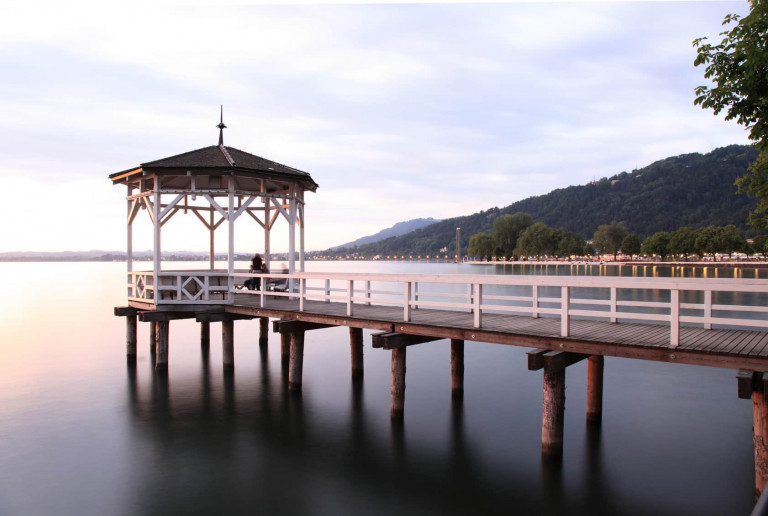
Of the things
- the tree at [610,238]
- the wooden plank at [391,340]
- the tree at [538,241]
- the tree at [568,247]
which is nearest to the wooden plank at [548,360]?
the wooden plank at [391,340]

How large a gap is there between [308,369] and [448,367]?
496 cm

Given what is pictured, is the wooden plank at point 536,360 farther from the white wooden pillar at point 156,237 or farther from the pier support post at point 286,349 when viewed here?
the white wooden pillar at point 156,237

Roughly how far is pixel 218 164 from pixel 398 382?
7.68 metres

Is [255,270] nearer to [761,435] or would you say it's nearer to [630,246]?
[761,435]

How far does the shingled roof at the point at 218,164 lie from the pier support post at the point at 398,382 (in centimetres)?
661

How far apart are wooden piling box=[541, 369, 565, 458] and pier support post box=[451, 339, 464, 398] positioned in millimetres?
4780

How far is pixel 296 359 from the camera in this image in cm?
1544

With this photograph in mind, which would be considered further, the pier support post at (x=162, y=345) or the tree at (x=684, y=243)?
the tree at (x=684, y=243)

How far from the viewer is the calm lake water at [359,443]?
9.49 meters

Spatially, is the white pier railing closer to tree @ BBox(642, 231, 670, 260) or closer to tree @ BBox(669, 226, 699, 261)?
tree @ BBox(669, 226, 699, 261)

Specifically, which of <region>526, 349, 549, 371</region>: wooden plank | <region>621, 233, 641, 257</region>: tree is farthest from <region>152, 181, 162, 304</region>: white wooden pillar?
<region>621, 233, 641, 257</region>: tree

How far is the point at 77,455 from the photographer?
463 inches

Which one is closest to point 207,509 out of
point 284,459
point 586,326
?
point 284,459

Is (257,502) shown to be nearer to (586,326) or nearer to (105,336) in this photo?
(586,326)
